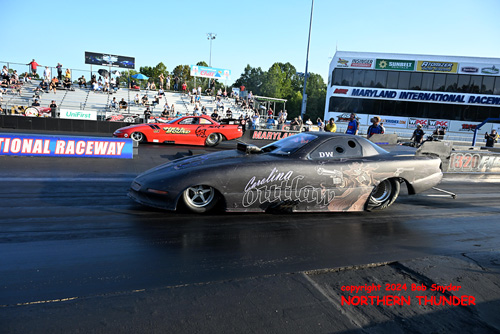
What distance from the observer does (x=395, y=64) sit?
3988 cm

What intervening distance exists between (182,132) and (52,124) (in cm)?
850

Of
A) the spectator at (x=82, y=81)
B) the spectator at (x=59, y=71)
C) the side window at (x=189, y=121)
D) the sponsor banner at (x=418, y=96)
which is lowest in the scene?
the side window at (x=189, y=121)

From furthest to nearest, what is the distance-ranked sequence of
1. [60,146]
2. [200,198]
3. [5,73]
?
[5,73], [60,146], [200,198]

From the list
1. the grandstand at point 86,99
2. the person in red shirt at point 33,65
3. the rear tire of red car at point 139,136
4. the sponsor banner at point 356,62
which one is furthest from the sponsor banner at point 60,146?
the sponsor banner at point 356,62

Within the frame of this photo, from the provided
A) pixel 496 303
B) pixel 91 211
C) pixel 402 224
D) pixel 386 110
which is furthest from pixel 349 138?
pixel 386 110

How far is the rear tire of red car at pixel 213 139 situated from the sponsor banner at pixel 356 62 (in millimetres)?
30407

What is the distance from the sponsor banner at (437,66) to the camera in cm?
3900

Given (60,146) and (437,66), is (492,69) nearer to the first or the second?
(437,66)

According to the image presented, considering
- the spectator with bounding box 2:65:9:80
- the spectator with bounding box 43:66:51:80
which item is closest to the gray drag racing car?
the spectator with bounding box 2:65:9:80

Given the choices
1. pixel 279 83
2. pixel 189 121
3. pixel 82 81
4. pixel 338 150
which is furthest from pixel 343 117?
pixel 279 83

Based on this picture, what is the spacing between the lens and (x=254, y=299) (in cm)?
274

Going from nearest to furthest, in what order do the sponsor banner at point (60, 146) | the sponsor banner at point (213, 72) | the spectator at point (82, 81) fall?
the sponsor banner at point (60, 146) < the spectator at point (82, 81) < the sponsor banner at point (213, 72)

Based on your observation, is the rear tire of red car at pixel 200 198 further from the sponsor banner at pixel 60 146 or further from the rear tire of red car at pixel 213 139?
the rear tire of red car at pixel 213 139

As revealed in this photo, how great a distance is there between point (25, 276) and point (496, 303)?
13.3ft
